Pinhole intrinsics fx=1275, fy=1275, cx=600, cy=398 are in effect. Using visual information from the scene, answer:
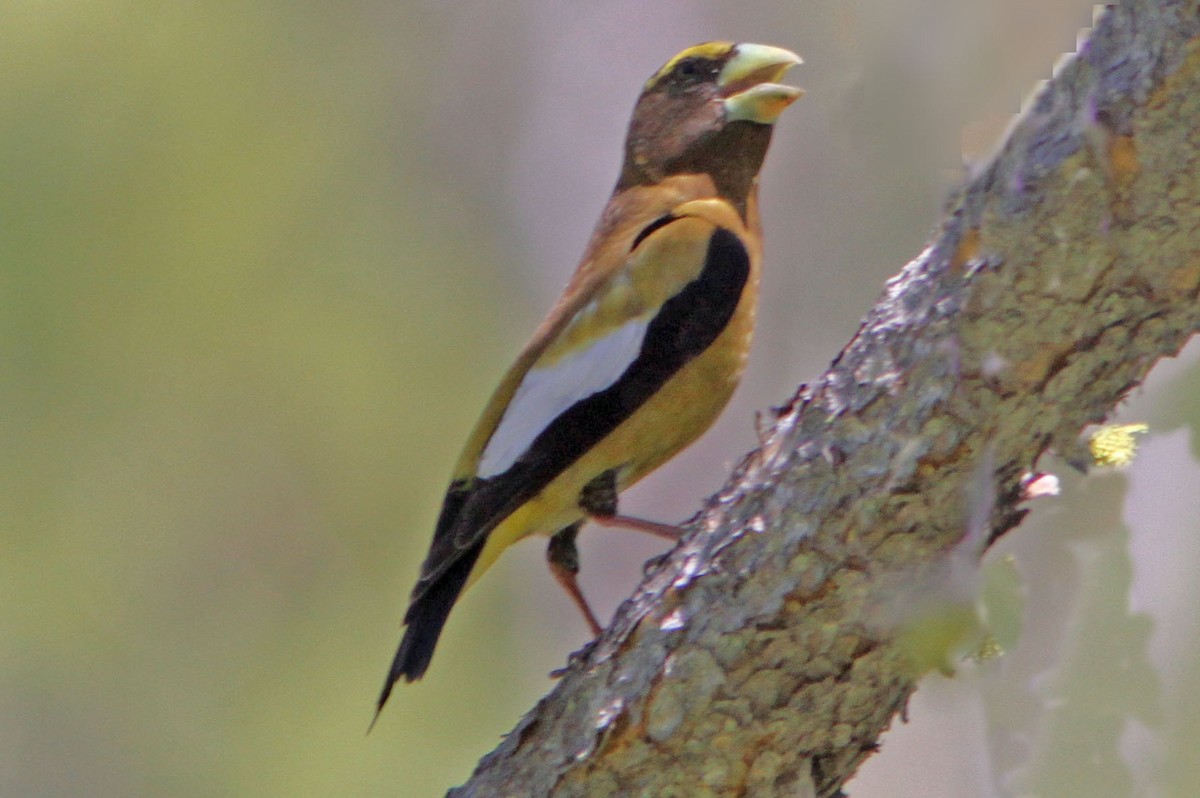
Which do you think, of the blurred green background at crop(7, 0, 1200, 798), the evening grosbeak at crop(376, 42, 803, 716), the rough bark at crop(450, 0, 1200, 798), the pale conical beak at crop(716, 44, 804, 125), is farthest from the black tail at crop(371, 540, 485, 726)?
the blurred green background at crop(7, 0, 1200, 798)

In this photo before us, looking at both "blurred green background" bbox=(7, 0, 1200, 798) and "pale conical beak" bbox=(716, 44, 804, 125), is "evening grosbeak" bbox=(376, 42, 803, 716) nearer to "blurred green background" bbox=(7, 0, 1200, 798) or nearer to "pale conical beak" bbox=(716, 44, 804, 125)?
"pale conical beak" bbox=(716, 44, 804, 125)

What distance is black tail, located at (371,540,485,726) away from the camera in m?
2.70

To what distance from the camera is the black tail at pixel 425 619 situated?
8.87 ft

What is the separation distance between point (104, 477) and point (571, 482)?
10.8ft

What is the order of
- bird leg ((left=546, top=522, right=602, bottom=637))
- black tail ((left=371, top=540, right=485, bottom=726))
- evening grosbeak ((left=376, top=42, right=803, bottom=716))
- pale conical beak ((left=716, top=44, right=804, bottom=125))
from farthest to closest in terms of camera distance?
pale conical beak ((left=716, top=44, right=804, bottom=125)) → bird leg ((left=546, top=522, right=602, bottom=637)) → evening grosbeak ((left=376, top=42, right=803, bottom=716)) → black tail ((left=371, top=540, right=485, bottom=726))

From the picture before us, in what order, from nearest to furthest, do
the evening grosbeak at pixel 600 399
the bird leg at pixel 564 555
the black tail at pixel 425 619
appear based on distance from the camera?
the black tail at pixel 425 619, the evening grosbeak at pixel 600 399, the bird leg at pixel 564 555

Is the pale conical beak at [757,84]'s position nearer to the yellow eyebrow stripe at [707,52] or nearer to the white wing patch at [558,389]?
the yellow eyebrow stripe at [707,52]

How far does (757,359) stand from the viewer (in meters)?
5.59

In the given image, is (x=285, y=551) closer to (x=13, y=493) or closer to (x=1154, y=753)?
(x=13, y=493)

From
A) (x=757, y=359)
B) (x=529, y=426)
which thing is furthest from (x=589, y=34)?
(x=529, y=426)

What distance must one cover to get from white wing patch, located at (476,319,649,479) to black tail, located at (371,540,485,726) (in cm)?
21

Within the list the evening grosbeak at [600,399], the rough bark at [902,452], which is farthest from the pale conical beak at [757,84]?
the rough bark at [902,452]

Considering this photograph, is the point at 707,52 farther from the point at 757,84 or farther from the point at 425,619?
the point at 425,619

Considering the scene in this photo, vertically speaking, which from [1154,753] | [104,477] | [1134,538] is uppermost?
[104,477]
